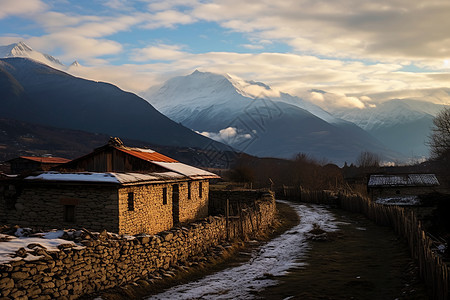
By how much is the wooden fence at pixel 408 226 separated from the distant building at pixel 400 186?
7.14m

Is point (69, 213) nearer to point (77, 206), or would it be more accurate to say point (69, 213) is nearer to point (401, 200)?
point (77, 206)

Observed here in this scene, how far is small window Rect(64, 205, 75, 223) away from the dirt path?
9046 millimetres

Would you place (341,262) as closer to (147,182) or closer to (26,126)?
(147,182)

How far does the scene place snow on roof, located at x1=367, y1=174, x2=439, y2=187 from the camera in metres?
49.6

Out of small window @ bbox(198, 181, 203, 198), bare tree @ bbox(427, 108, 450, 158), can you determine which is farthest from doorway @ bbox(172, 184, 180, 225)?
bare tree @ bbox(427, 108, 450, 158)

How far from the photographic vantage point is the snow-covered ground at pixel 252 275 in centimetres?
1348

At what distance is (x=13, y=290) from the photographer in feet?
32.3

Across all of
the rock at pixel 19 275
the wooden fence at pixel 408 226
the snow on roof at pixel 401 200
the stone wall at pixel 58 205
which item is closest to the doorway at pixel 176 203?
the stone wall at pixel 58 205

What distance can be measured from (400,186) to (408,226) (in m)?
30.4

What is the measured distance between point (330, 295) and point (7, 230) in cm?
961

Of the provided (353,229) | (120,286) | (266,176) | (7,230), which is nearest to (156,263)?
(120,286)

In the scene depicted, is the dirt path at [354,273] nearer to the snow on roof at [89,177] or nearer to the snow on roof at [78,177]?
the snow on roof at [89,177]

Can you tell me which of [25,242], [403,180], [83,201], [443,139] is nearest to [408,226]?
[83,201]

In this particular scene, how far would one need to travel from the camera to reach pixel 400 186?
1934 inches
